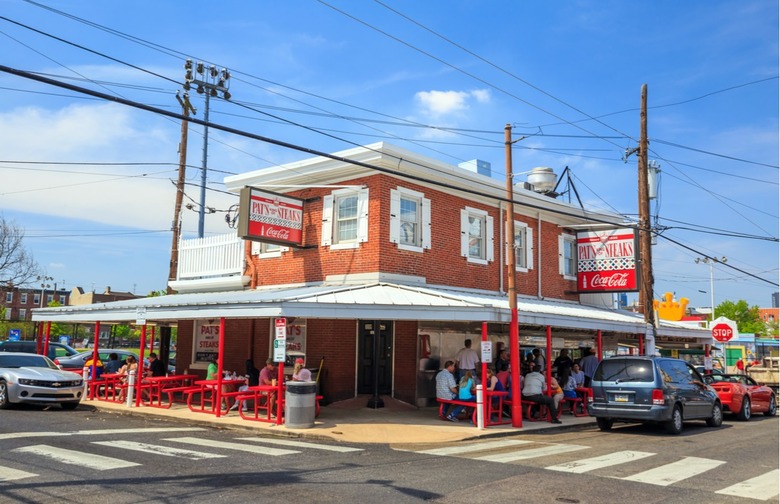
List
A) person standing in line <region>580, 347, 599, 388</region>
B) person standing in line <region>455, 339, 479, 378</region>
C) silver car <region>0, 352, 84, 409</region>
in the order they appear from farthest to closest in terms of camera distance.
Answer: person standing in line <region>580, 347, 599, 388</region>, person standing in line <region>455, 339, 479, 378</region>, silver car <region>0, 352, 84, 409</region>

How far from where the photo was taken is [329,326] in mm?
18344

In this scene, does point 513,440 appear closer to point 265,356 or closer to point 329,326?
point 329,326

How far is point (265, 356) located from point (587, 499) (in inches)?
526

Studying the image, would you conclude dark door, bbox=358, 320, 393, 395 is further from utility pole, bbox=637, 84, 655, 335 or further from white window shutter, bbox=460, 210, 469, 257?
utility pole, bbox=637, 84, 655, 335

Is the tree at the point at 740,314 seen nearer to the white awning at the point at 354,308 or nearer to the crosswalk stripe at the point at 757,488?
the white awning at the point at 354,308

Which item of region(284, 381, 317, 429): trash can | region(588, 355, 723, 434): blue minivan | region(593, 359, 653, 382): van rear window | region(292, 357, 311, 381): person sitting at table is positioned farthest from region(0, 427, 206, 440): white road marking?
region(593, 359, 653, 382): van rear window

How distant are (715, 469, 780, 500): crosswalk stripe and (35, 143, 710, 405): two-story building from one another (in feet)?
22.2

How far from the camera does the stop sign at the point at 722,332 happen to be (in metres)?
24.7

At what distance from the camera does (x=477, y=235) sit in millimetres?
20562

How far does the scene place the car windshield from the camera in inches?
692

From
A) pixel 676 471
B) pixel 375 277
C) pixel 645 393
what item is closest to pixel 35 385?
pixel 375 277

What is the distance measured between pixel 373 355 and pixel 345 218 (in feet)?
12.4

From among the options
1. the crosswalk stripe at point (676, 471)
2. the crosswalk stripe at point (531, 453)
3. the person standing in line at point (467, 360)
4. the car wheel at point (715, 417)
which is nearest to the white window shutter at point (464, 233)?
the person standing in line at point (467, 360)

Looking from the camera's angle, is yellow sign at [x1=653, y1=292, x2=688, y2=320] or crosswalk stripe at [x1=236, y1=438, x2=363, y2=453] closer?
crosswalk stripe at [x1=236, y1=438, x2=363, y2=453]
